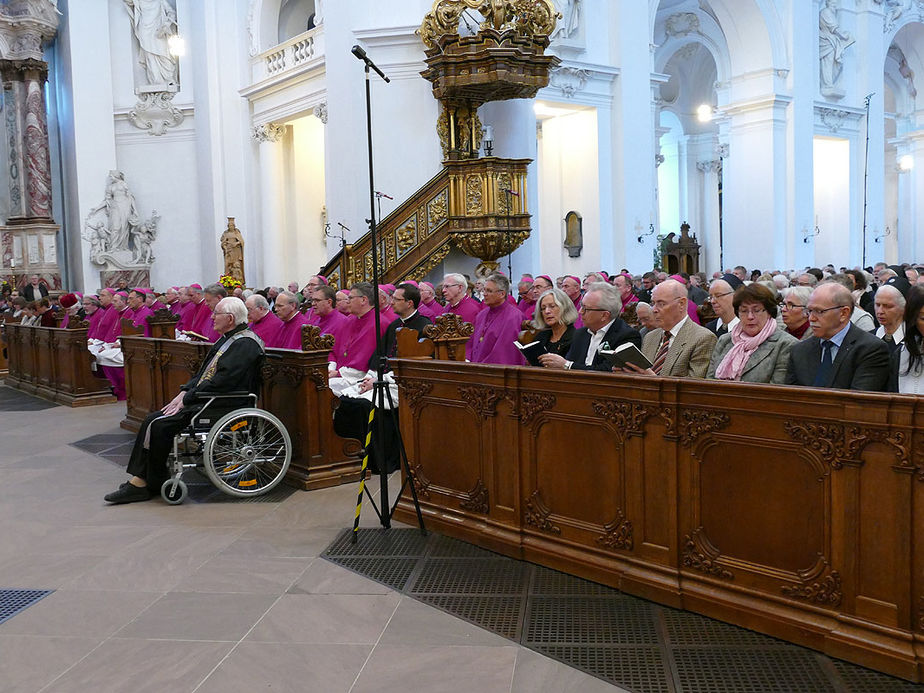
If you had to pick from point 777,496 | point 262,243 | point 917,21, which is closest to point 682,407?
point 777,496

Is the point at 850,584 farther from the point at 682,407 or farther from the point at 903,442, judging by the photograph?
the point at 682,407

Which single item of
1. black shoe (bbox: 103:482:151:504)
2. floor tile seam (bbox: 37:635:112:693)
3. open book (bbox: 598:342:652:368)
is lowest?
floor tile seam (bbox: 37:635:112:693)

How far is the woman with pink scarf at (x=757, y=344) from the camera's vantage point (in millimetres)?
4738

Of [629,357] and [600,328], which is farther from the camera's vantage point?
[600,328]

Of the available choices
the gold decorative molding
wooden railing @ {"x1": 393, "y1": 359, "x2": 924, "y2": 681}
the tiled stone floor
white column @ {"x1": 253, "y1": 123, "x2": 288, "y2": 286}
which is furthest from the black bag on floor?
white column @ {"x1": 253, "y1": 123, "x2": 288, "y2": 286}

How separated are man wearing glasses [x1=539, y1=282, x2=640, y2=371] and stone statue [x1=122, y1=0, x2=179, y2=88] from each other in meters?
18.3

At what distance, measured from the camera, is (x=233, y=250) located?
20.0 metres

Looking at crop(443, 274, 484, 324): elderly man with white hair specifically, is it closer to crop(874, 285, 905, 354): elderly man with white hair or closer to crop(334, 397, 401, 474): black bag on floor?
crop(334, 397, 401, 474): black bag on floor

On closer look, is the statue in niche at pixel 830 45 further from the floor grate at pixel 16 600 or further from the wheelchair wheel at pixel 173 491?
the floor grate at pixel 16 600

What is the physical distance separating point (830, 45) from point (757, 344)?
22.5 m

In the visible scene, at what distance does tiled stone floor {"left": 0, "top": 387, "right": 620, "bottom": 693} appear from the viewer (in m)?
3.67

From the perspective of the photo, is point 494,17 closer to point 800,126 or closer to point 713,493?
point 713,493

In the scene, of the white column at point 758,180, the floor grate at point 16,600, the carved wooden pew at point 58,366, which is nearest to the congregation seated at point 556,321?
the floor grate at point 16,600

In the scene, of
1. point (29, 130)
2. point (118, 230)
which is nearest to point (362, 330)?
point (118, 230)
